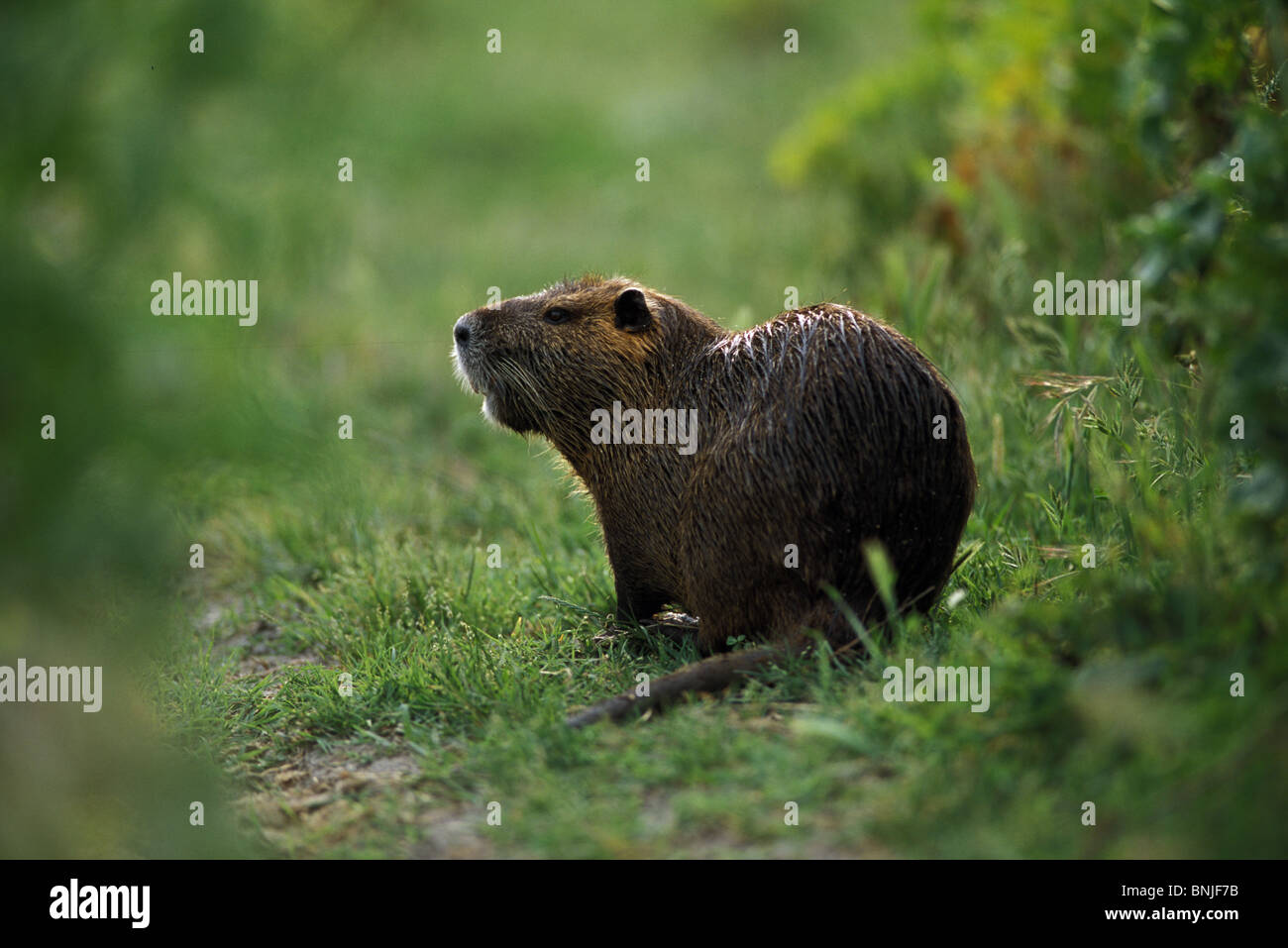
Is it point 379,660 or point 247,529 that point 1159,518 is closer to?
Answer: point 379,660

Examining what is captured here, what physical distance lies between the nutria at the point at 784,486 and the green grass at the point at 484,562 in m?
0.15

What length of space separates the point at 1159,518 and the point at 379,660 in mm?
2152

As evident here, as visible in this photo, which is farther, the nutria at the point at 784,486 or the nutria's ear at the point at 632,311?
the nutria's ear at the point at 632,311

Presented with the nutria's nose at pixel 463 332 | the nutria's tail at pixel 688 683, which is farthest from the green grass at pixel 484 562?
the nutria's nose at pixel 463 332

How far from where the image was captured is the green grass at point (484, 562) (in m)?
2.31

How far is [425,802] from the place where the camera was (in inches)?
116

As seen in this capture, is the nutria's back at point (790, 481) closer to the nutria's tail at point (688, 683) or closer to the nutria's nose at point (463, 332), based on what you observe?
the nutria's tail at point (688, 683)

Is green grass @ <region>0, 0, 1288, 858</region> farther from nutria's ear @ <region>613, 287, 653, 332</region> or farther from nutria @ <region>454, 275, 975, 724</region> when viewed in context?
nutria's ear @ <region>613, 287, 653, 332</region>

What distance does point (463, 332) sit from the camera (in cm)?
401

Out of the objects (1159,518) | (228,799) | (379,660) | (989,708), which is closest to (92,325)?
(228,799)

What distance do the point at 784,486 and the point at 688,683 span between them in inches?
21.9

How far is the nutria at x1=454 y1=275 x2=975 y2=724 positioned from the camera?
3.22 m

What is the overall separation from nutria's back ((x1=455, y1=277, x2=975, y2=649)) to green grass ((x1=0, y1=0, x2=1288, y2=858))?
0.65 feet

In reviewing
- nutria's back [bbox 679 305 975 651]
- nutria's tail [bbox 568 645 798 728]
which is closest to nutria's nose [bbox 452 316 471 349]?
nutria's back [bbox 679 305 975 651]
